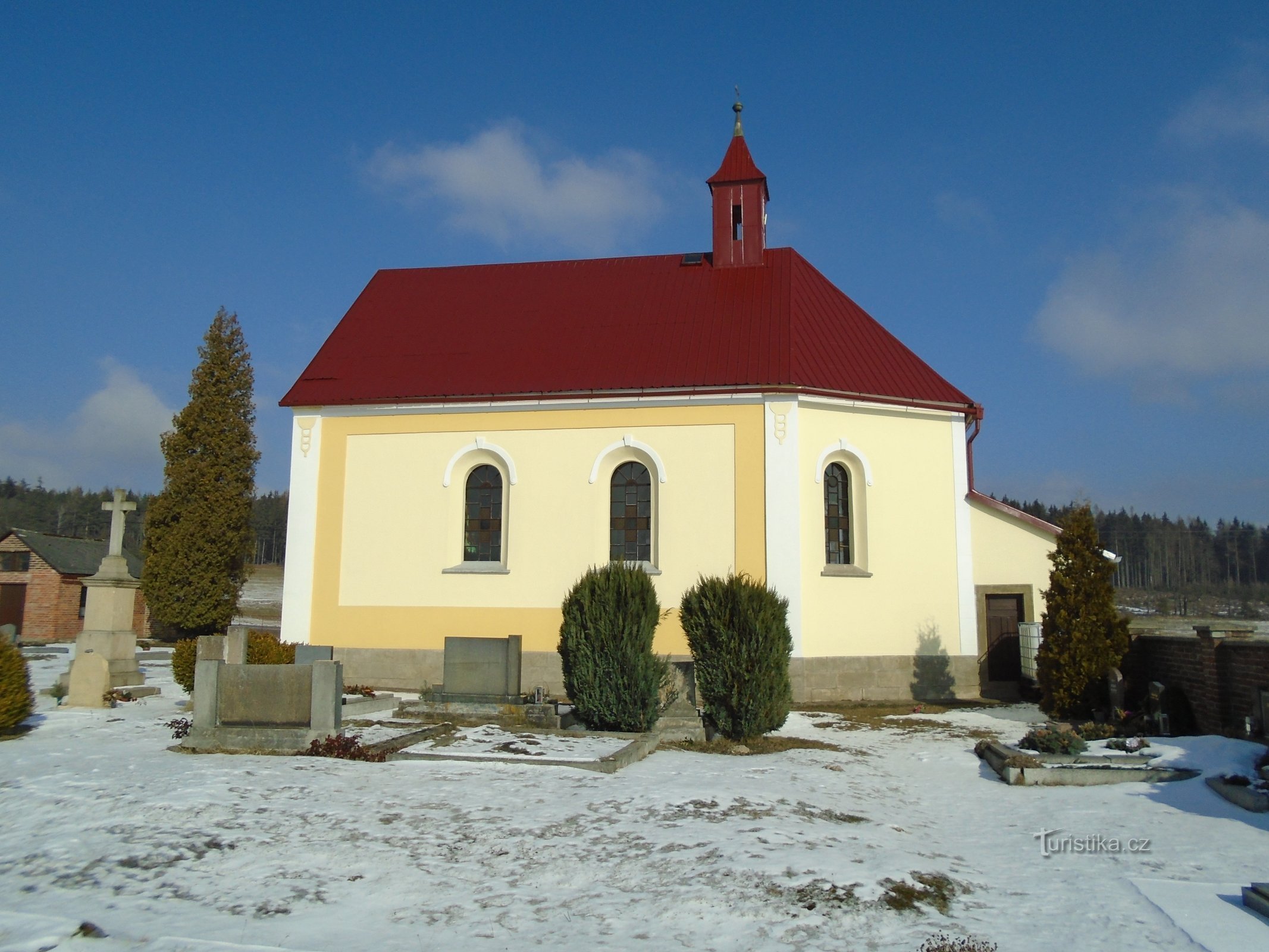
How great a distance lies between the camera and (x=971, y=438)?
19.0 metres

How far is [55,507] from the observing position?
285 feet

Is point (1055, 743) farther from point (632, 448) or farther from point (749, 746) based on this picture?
point (632, 448)

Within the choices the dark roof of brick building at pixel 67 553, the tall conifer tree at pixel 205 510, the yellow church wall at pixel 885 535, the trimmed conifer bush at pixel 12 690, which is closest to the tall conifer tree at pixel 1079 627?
the yellow church wall at pixel 885 535

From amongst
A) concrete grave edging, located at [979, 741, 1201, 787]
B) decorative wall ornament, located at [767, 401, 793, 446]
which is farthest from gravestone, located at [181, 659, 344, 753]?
decorative wall ornament, located at [767, 401, 793, 446]

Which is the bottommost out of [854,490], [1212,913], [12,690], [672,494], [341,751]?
[1212,913]

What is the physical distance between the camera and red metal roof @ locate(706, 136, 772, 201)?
2041 cm

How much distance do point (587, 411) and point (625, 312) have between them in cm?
297

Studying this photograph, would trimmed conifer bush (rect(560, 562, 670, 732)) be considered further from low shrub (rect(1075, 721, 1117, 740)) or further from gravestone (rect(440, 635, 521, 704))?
low shrub (rect(1075, 721, 1117, 740))

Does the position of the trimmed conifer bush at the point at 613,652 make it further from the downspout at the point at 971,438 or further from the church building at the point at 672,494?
the downspout at the point at 971,438

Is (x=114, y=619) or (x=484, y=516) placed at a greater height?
(x=484, y=516)

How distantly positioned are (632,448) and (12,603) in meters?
30.5

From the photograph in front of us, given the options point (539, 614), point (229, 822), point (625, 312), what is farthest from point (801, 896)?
point (625, 312)

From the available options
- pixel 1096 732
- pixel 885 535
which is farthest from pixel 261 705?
pixel 885 535

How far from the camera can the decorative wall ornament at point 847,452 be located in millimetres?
17359
